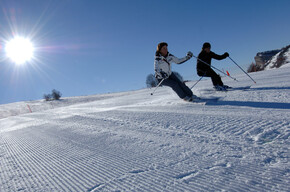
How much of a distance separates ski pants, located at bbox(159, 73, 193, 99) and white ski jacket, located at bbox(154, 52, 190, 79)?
0.14 meters

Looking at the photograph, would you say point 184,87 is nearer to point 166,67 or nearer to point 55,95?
point 166,67

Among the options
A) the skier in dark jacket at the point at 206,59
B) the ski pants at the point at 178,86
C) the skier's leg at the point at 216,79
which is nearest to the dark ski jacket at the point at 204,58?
the skier in dark jacket at the point at 206,59

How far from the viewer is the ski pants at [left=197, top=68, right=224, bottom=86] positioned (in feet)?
15.1

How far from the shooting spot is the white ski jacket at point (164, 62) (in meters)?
4.11

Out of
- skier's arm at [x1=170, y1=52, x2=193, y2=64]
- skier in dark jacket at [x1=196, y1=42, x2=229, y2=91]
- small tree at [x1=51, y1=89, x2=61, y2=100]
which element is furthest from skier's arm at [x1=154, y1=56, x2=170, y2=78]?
small tree at [x1=51, y1=89, x2=61, y2=100]

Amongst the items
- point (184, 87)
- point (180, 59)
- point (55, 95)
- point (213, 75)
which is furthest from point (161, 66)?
point (55, 95)

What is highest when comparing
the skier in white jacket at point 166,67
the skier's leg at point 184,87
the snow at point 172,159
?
the skier in white jacket at point 166,67

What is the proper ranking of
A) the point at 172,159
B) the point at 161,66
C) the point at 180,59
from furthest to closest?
the point at 180,59, the point at 161,66, the point at 172,159

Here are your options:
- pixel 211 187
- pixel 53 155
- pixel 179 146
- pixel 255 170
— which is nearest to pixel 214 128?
pixel 179 146

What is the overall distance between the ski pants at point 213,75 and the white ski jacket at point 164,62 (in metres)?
1.04

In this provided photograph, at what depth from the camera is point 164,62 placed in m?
4.13

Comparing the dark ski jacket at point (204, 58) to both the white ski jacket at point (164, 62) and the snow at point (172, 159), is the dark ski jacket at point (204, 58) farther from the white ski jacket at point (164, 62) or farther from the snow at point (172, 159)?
the snow at point (172, 159)

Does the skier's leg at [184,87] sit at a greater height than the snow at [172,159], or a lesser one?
greater

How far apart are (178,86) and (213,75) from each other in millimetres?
1392
